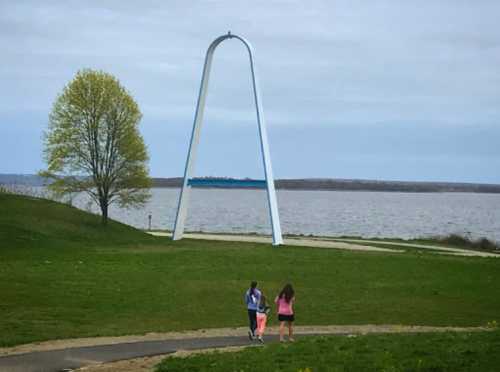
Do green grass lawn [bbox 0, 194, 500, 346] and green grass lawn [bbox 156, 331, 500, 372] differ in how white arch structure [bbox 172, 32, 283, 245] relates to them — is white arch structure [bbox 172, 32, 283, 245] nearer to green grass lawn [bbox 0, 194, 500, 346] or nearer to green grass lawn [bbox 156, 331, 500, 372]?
green grass lawn [bbox 0, 194, 500, 346]

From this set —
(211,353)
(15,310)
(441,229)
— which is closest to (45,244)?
(15,310)

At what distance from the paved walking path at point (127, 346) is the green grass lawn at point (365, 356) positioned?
1.95 m

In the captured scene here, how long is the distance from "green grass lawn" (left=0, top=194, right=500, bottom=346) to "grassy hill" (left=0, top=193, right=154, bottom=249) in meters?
0.14

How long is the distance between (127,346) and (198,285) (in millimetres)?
8967

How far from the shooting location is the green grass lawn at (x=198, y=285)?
1958 centimetres

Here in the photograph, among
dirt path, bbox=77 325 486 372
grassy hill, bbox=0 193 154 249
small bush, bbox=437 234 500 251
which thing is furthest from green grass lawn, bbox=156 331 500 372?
small bush, bbox=437 234 500 251

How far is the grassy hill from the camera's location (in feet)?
116

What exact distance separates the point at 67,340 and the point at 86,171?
31058mm

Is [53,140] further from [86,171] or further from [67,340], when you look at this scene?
[67,340]

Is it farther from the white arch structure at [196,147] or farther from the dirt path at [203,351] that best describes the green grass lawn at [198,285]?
the white arch structure at [196,147]

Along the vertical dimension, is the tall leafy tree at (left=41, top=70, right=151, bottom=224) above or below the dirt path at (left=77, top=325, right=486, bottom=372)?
above

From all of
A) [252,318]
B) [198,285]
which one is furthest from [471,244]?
[252,318]

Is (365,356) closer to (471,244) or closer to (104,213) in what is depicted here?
(104,213)

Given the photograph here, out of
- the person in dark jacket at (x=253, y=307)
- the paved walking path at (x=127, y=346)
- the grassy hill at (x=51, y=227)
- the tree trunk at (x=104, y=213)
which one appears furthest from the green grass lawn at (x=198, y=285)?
the tree trunk at (x=104, y=213)
